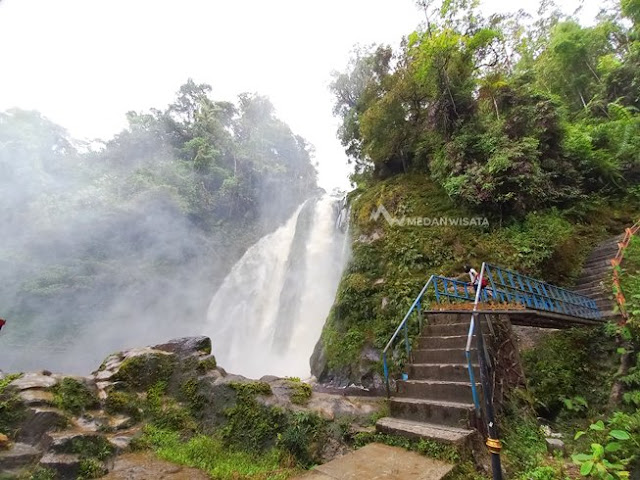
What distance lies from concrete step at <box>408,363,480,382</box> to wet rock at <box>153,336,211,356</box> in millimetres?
3559

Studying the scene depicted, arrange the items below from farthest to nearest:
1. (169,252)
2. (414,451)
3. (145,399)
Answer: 1. (169,252)
2. (145,399)
3. (414,451)

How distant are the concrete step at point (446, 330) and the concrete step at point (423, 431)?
1605 millimetres

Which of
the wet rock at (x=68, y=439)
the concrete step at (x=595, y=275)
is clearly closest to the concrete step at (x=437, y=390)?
the wet rock at (x=68, y=439)

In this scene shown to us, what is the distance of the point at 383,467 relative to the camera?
3.09 meters

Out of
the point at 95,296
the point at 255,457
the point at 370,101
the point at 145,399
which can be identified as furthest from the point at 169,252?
the point at 255,457

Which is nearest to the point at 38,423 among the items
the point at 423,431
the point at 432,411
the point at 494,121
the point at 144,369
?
the point at 144,369

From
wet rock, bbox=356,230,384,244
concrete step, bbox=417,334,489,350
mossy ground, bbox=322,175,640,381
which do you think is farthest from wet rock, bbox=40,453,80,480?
wet rock, bbox=356,230,384,244

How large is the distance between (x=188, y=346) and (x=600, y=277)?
9062mm

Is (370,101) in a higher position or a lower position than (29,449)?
higher

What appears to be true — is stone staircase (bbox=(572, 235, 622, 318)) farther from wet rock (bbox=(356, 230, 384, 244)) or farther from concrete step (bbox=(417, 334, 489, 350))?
wet rock (bbox=(356, 230, 384, 244))

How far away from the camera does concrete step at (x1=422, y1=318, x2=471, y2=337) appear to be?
4.84m

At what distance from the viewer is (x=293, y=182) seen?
3347 centimetres

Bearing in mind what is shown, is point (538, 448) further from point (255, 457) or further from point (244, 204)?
point (244, 204)

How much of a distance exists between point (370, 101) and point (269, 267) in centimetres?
1126
